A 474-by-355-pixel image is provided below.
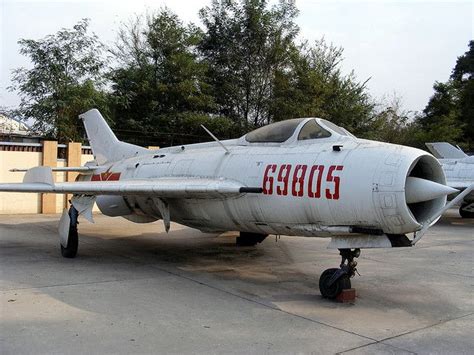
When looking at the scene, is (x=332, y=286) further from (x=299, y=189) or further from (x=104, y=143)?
(x=104, y=143)

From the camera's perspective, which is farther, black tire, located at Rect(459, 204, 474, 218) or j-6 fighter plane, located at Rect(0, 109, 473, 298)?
black tire, located at Rect(459, 204, 474, 218)

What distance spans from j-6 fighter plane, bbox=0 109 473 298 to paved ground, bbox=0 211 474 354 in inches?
29.5

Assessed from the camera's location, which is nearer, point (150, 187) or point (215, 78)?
point (150, 187)

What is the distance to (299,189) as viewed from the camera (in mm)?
6312

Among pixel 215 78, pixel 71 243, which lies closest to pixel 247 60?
pixel 215 78

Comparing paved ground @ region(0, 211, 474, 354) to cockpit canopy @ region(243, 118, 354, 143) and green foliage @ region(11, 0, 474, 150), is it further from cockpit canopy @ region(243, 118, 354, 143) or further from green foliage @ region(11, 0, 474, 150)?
green foliage @ region(11, 0, 474, 150)

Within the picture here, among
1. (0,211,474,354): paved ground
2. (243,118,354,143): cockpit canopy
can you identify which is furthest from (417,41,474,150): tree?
(243,118,354,143): cockpit canopy

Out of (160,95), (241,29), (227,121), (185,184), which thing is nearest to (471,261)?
(185,184)

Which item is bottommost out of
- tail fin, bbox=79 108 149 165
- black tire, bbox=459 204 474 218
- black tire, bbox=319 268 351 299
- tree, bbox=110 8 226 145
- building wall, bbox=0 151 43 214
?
black tire, bbox=459 204 474 218

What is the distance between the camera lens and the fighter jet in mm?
16422

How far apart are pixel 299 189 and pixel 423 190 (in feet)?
4.90

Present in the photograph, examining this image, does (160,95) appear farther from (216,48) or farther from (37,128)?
(37,128)

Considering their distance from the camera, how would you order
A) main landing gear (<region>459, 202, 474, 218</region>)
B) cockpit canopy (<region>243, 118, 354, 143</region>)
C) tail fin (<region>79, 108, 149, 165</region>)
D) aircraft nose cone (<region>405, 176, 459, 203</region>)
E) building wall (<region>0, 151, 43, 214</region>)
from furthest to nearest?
main landing gear (<region>459, 202, 474, 218</region>), building wall (<region>0, 151, 43, 214</region>), tail fin (<region>79, 108, 149, 165</region>), cockpit canopy (<region>243, 118, 354, 143</region>), aircraft nose cone (<region>405, 176, 459, 203</region>)

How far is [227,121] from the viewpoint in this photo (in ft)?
83.3
